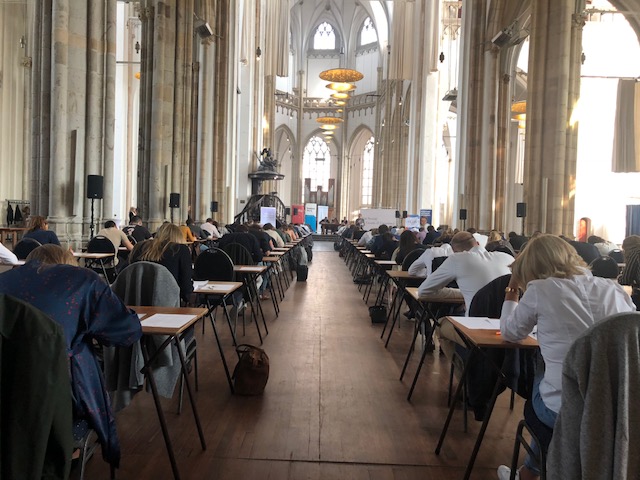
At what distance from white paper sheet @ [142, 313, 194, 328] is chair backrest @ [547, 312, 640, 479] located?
1.86 metres

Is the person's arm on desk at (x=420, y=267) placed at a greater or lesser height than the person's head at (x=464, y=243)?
lesser

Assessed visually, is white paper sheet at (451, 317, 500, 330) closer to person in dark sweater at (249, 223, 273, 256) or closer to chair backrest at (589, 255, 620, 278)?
chair backrest at (589, 255, 620, 278)

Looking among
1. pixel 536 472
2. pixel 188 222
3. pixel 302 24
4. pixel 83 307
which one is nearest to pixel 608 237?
pixel 188 222

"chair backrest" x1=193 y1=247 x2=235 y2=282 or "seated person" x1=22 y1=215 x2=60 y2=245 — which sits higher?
"seated person" x1=22 y1=215 x2=60 y2=245

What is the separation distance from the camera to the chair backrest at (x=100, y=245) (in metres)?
7.49

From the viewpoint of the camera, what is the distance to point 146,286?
3.35 metres

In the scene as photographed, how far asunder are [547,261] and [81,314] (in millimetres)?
1924

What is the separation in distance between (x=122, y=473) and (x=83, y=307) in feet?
3.91

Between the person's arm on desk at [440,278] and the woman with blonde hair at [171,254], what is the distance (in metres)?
1.81

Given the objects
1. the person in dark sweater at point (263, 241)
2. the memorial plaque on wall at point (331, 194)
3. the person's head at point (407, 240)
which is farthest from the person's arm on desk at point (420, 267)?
the memorial plaque on wall at point (331, 194)

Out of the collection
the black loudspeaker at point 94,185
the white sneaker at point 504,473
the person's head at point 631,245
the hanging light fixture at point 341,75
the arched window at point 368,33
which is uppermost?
the arched window at point 368,33

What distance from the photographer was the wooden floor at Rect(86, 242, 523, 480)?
2.97 metres

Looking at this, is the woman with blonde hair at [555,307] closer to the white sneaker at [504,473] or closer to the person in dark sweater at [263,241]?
the white sneaker at [504,473]

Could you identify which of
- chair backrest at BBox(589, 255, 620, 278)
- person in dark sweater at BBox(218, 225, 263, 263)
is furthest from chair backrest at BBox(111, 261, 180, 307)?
chair backrest at BBox(589, 255, 620, 278)
